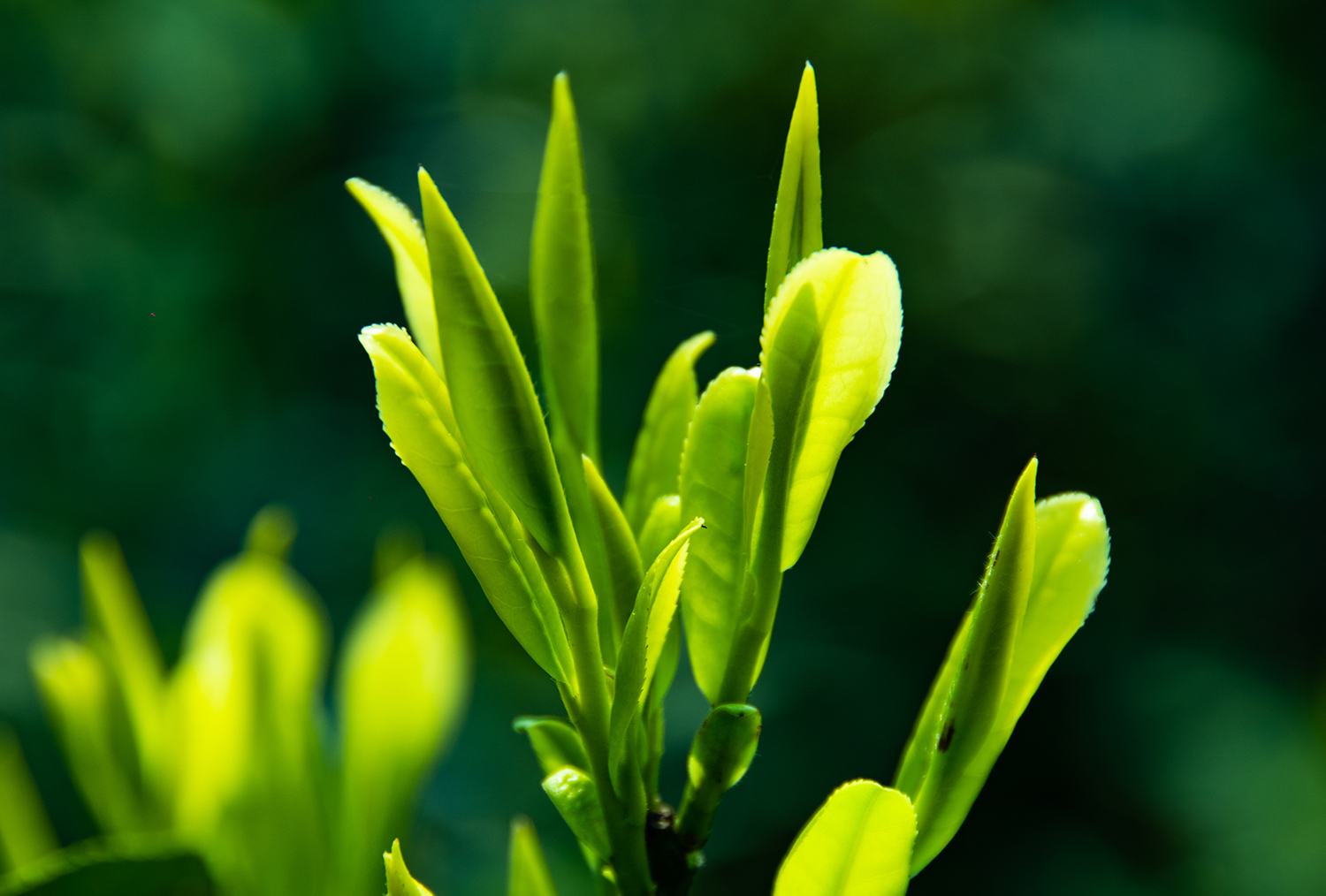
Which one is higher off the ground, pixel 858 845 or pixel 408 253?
pixel 408 253

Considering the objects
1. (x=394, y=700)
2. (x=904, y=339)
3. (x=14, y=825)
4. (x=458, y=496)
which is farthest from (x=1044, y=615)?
(x=904, y=339)

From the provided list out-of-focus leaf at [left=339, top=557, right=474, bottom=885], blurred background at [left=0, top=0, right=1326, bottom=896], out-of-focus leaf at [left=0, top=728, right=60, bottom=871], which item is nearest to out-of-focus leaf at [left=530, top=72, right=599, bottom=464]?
out-of-focus leaf at [left=339, top=557, right=474, bottom=885]

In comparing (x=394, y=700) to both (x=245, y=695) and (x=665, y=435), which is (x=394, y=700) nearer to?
(x=245, y=695)

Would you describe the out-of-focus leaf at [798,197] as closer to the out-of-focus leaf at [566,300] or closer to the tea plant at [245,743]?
the out-of-focus leaf at [566,300]

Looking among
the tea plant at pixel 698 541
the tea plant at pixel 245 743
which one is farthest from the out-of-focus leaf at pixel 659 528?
the tea plant at pixel 245 743

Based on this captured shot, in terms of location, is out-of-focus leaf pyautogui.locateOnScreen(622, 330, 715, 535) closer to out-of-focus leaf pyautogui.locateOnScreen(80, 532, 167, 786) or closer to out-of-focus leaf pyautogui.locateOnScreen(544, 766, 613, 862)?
out-of-focus leaf pyautogui.locateOnScreen(544, 766, 613, 862)
